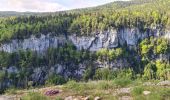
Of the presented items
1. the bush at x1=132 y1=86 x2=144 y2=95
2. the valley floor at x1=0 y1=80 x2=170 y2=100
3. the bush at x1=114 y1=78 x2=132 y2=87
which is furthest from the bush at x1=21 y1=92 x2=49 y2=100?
the bush at x1=132 y1=86 x2=144 y2=95

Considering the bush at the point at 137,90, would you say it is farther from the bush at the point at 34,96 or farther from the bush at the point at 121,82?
the bush at the point at 34,96

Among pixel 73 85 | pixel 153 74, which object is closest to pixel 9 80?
pixel 153 74

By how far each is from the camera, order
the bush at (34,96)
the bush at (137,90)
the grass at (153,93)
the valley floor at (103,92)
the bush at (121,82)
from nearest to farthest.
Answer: the grass at (153,93), the valley floor at (103,92), the bush at (137,90), the bush at (34,96), the bush at (121,82)

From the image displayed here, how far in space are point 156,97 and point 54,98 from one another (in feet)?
14.2

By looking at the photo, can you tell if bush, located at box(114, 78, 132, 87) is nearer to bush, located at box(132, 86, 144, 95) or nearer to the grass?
the grass

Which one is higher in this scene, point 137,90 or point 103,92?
point 137,90

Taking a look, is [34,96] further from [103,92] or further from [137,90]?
[137,90]

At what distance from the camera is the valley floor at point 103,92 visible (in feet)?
65.0

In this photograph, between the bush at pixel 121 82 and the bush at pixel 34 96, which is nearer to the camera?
the bush at pixel 34 96

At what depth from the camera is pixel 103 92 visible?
20.9 m

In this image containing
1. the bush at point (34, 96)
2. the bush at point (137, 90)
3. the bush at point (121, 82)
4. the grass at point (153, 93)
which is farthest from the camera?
the bush at point (121, 82)

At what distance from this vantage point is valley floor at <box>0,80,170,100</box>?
1981 centimetres

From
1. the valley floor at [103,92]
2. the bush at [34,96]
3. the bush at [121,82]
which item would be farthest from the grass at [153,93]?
the bush at [34,96]

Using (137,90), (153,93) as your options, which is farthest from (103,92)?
(153,93)
